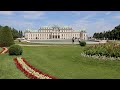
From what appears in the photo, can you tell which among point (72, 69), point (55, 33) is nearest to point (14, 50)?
point (72, 69)

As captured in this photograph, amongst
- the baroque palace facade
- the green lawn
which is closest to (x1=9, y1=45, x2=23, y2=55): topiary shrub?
the green lawn

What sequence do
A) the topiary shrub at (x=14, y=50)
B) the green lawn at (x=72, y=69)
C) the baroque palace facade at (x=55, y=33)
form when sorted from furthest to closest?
the baroque palace facade at (x=55, y=33), the topiary shrub at (x=14, y=50), the green lawn at (x=72, y=69)

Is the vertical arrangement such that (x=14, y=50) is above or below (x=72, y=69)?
above

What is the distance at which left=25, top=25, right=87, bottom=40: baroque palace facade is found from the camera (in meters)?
102

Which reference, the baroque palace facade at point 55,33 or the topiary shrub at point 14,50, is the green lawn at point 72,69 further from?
the baroque palace facade at point 55,33

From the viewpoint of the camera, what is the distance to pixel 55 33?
335 feet

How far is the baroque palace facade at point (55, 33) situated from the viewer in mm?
102125

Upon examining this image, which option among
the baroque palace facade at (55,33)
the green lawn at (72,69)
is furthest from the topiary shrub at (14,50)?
the baroque palace facade at (55,33)

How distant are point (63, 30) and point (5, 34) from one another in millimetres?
76541

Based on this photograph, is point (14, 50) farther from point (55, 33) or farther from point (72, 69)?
point (55, 33)

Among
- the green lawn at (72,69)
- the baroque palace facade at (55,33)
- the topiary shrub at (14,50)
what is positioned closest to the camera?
the green lawn at (72,69)

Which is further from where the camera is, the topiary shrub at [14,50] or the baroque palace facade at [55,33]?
the baroque palace facade at [55,33]
